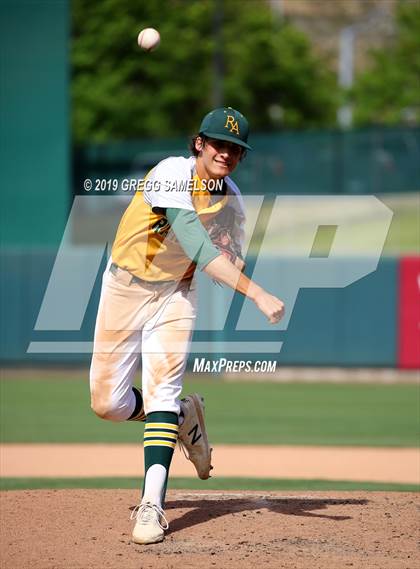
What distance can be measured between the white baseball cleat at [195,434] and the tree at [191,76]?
2466 centimetres

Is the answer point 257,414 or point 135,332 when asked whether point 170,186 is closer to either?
point 135,332

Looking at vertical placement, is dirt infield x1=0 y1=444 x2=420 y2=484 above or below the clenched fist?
above

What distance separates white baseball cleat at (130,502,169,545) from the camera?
17.1 feet

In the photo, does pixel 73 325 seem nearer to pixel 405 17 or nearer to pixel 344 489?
pixel 344 489

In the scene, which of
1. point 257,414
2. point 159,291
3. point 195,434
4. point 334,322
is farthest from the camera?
point 334,322

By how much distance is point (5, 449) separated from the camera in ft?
31.5

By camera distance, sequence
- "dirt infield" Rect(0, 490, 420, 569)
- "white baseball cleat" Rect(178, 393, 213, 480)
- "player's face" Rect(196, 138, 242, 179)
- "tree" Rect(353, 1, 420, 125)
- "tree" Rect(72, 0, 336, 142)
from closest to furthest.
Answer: "dirt infield" Rect(0, 490, 420, 569) → "player's face" Rect(196, 138, 242, 179) → "white baseball cleat" Rect(178, 393, 213, 480) → "tree" Rect(353, 1, 420, 125) → "tree" Rect(72, 0, 336, 142)

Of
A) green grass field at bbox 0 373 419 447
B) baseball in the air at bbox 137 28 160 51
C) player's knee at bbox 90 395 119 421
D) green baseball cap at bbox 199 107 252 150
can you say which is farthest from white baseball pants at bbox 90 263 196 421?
green grass field at bbox 0 373 419 447

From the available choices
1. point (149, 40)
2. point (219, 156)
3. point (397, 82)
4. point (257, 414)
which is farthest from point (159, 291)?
point (397, 82)

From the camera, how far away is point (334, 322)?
13.9 m

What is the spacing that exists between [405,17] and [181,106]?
9.37m

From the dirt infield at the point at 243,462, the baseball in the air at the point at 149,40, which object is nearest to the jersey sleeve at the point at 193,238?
the baseball in the air at the point at 149,40

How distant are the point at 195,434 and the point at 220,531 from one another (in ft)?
1.96

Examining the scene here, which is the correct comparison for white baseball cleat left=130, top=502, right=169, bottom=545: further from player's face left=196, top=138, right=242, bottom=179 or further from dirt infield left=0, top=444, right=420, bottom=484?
dirt infield left=0, top=444, right=420, bottom=484
